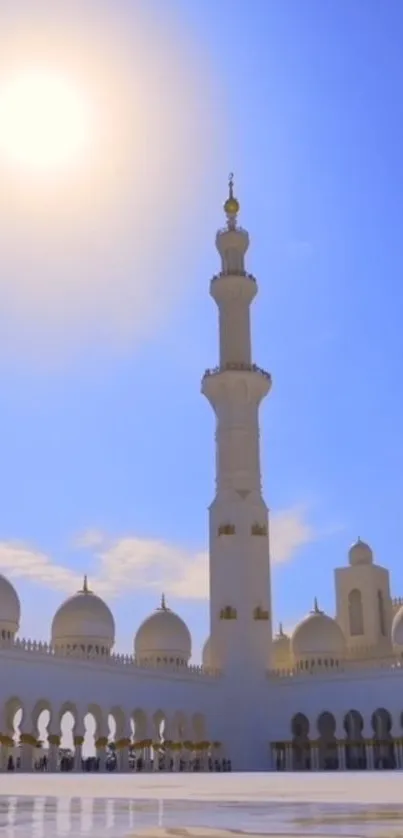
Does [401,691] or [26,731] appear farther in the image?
[401,691]

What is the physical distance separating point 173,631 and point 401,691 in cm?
975

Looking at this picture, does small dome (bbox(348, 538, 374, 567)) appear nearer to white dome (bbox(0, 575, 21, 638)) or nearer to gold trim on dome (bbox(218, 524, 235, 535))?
gold trim on dome (bbox(218, 524, 235, 535))

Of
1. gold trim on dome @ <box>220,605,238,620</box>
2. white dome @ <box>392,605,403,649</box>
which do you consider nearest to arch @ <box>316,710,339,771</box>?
white dome @ <box>392,605,403,649</box>

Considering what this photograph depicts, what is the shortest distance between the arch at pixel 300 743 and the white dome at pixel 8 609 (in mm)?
12307

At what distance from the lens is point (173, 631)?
41594 millimetres

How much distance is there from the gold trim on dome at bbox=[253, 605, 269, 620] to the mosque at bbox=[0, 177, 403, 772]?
0.19 feet

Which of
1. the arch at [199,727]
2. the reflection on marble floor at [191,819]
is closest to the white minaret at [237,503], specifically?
the arch at [199,727]

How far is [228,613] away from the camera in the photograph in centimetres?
4134

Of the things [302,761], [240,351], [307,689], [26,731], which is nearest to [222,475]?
[240,351]

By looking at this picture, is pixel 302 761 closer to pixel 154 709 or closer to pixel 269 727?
pixel 269 727

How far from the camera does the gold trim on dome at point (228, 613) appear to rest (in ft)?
135

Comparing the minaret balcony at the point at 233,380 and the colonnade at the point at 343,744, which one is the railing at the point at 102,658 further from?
the minaret balcony at the point at 233,380

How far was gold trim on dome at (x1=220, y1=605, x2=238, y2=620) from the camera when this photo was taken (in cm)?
4122

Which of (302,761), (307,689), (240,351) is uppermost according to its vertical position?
(240,351)
